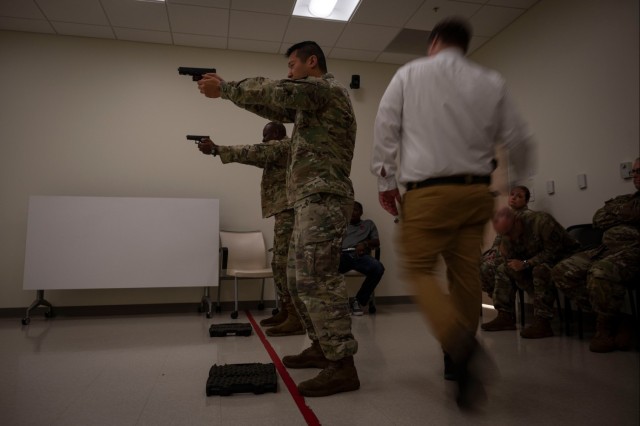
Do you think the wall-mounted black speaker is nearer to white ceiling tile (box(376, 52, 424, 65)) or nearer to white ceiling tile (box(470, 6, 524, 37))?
white ceiling tile (box(376, 52, 424, 65))

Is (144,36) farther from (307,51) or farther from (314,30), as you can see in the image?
(307,51)

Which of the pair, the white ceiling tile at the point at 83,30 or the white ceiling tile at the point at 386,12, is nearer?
the white ceiling tile at the point at 386,12

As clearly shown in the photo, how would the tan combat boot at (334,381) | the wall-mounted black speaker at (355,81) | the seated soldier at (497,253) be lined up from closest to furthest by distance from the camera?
the tan combat boot at (334,381) < the seated soldier at (497,253) < the wall-mounted black speaker at (355,81)

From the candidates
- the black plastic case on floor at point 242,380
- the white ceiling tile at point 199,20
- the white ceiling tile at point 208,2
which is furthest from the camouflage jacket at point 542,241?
the white ceiling tile at point 199,20

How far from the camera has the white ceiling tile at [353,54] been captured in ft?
17.3

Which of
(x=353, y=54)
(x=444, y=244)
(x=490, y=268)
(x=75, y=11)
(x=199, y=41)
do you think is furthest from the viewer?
(x=353, y=54)

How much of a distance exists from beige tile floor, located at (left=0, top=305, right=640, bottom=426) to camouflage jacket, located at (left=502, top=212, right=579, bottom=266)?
585 millimetres

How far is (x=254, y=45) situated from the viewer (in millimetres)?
5066

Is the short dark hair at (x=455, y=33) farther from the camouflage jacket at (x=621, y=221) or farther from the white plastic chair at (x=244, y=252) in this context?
the white plastic chair at (x=244, y=252)

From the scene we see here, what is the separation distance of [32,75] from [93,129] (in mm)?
802

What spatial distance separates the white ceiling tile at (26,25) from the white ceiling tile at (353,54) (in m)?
3.00

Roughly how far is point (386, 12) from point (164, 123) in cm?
261

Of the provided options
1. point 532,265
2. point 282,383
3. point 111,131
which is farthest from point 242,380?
point 111,131

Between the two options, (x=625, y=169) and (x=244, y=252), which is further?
(x=244, y=252)
